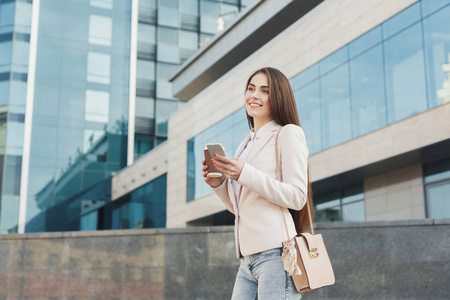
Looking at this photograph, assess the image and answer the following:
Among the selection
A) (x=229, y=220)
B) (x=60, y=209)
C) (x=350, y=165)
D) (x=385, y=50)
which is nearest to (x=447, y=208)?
(x=350, y=165)


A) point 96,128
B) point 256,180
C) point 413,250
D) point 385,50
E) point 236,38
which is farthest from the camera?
point 96,128


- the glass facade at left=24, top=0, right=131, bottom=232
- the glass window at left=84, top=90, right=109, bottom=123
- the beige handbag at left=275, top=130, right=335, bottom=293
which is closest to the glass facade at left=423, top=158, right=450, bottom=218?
the beige handbag at left=275, top=130, right=335, bottom=293

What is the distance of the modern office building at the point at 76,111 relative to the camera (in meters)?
37.8

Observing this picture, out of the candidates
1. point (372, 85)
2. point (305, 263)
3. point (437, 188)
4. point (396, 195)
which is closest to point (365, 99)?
point (372, 85)

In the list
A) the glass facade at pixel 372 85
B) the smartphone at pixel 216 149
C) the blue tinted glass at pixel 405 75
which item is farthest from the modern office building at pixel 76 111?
the smartphone at pixel 216 149

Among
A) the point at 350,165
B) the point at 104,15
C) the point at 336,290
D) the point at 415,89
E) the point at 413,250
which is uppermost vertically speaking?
the point at 104,15

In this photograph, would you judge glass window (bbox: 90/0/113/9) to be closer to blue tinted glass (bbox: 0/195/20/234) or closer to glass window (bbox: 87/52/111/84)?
glass window (bbox: 87/52/111/84)

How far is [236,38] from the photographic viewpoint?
102 ft

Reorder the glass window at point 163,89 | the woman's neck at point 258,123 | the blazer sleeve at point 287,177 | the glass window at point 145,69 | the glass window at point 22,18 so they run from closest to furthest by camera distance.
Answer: the blazer sleeve at point 287,177, the woman's neck at point 258,123, the glass window at point 22,18, the glass window at point 145,69, the glass window at point 163,89

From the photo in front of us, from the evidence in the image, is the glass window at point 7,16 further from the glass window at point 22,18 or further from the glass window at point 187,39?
the glass window at point 187,39

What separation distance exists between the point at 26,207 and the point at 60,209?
6.71 feet

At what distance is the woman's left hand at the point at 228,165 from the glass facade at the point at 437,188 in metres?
17.4

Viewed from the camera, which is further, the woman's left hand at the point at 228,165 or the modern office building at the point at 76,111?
the modern office building at the point at 76,111

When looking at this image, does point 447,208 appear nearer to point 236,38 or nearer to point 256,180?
point 236,38
